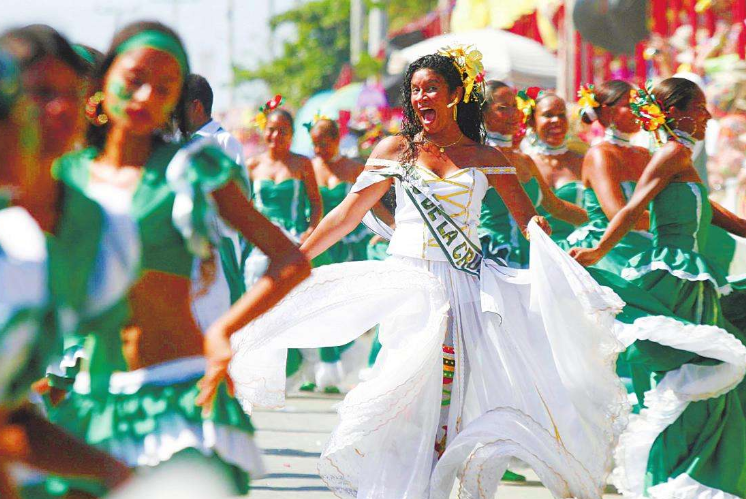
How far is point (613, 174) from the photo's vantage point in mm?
6801

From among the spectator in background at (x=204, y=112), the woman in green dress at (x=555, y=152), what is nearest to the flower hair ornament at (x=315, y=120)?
the woman in green dress at (x=555, y=152)

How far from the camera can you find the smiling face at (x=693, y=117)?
19.8 ft

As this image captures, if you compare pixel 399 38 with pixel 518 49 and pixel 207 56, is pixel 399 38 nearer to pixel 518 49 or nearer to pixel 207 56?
pixel 518 49

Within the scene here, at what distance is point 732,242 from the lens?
7059 millimetres

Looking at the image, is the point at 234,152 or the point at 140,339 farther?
the point at 234,152

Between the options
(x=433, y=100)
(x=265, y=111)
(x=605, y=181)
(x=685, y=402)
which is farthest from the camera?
(x=265, y=111)

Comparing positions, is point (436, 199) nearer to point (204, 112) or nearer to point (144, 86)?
point (204, 112)

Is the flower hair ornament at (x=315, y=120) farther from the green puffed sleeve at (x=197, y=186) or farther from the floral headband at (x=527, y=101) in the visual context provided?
the green puffed sleeve at (x=197, y=186)

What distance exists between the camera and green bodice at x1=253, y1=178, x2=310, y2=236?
991 cm

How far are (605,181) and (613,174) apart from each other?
0.07 meters

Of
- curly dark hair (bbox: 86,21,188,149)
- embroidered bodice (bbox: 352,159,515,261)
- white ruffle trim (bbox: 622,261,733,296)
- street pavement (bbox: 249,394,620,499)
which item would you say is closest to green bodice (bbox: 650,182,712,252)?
white ruffle trim (bbox: 622,261,733,296)

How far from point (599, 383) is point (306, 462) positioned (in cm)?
245

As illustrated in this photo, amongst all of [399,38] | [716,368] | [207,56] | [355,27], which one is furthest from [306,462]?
[207,56]

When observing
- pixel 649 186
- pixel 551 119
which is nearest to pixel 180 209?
pixel 649 186
